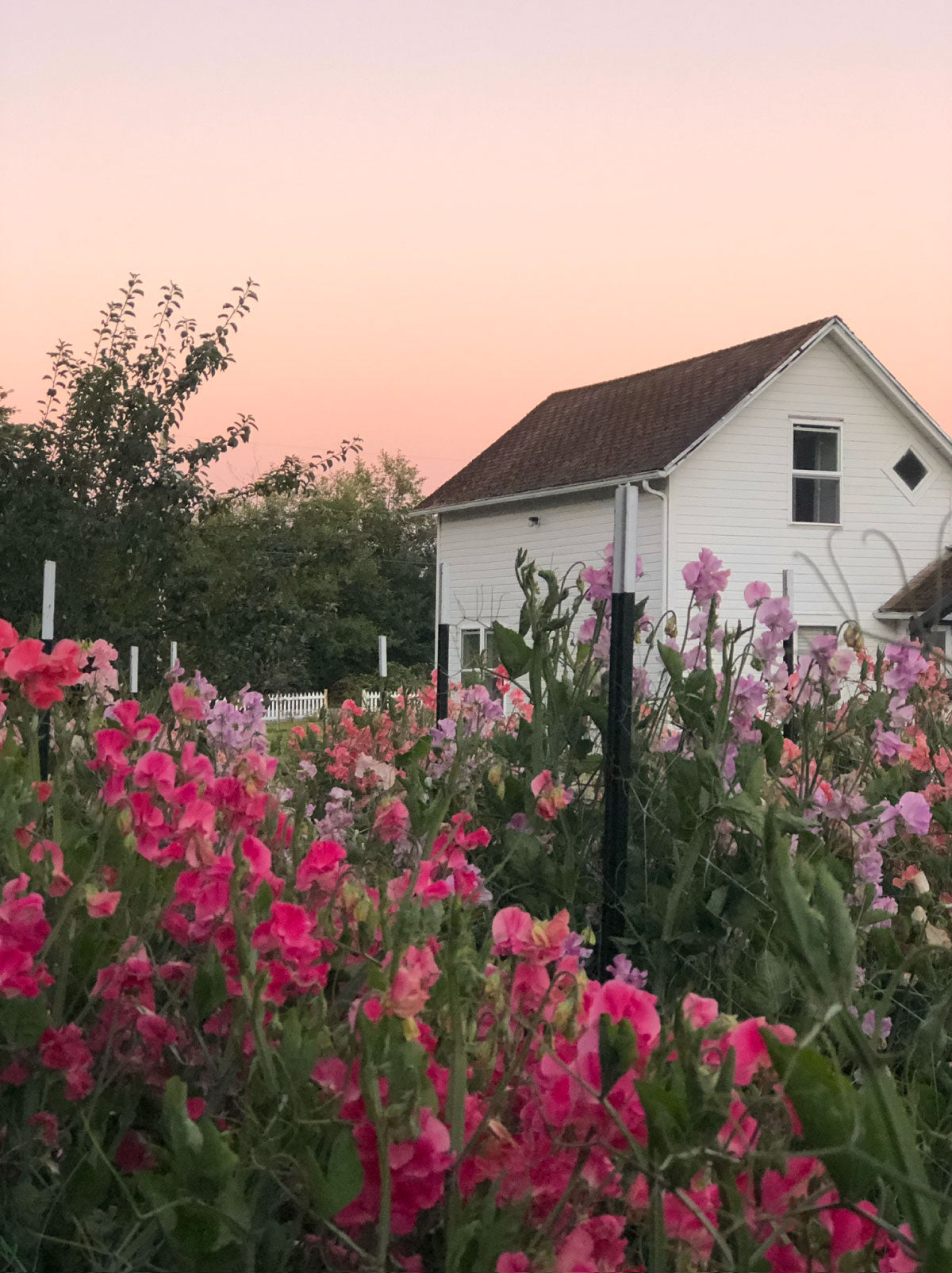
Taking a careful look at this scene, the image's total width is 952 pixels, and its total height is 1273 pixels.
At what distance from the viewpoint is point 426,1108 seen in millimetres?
1195

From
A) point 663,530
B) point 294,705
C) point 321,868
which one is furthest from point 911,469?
point 321,868

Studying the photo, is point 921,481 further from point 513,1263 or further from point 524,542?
point 513,1263

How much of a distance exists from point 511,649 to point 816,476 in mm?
14096

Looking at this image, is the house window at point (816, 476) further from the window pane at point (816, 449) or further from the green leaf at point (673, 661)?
the green leaf at point (673, 661)

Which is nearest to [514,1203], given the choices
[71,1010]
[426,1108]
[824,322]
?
[426,1108]

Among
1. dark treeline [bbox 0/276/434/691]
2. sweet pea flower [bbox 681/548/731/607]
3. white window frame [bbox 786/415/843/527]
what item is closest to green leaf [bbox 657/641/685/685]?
sweet pea flower [bbox 681/548/731/607]

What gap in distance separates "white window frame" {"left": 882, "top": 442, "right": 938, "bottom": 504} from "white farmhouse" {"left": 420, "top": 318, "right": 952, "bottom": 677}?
0.02 m

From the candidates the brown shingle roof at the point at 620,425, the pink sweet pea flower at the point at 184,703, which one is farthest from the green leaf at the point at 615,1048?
the brown shingle roof at the point at 620,425

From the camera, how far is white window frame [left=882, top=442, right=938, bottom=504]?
16.5 metres

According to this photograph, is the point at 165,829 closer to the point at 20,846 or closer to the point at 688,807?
the point at 20,846

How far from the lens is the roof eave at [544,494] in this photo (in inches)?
602

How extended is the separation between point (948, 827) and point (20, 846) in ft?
8.40

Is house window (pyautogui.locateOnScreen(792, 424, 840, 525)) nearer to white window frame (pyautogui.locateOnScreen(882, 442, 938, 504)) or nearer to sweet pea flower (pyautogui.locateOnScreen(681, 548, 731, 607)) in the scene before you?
white window frame (pyautogui.locateOnScreen(882, 442, 938, 504))

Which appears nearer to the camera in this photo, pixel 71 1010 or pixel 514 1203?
pixel 514 1203
